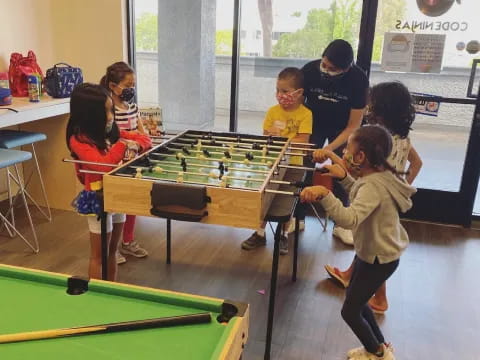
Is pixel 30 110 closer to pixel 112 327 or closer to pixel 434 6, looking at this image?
pixel 112 327

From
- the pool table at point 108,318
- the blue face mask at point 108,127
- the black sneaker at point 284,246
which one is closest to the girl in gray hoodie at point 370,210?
the pool table at point 108,318

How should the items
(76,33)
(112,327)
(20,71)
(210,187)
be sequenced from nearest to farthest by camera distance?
(112,327) → (210,187) → (20,71) → (76,33)

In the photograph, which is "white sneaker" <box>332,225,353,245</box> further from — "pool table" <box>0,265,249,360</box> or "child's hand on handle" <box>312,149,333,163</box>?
"pool table" <box>0,265,249,360</box>

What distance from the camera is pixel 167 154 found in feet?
8.42

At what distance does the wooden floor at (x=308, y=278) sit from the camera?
2.46 metres

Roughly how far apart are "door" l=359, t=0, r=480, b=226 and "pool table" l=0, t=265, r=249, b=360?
3151mm

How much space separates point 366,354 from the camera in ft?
7.31

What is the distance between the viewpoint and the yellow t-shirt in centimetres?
314

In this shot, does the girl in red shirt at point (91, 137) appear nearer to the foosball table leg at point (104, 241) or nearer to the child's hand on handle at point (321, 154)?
the foosball table leg at point (104, 241)

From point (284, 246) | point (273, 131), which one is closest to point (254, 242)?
point (284, 246)

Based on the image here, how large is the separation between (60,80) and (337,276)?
243cm

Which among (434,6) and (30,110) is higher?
(434,6)

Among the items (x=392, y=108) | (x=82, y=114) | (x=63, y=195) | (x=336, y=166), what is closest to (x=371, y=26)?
(x=392, y=108)

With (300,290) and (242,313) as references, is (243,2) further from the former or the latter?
(242,313)
